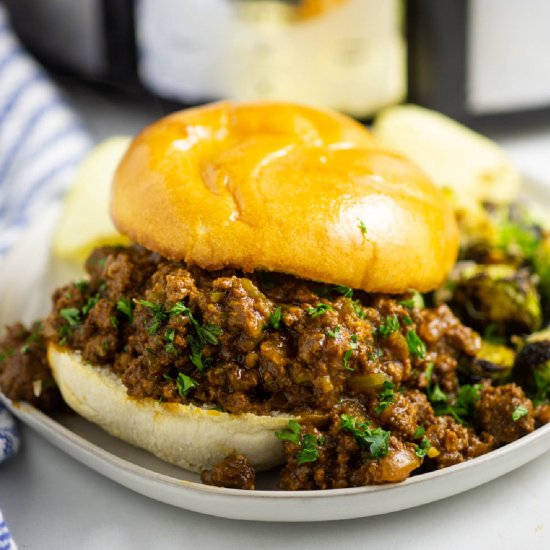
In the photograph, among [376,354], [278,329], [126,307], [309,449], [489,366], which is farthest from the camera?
[489,366]

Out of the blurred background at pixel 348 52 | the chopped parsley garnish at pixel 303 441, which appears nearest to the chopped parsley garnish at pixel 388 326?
the chopped parsley garnish at pixel 303 441

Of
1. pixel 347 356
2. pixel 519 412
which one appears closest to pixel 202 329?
pixel 347 356

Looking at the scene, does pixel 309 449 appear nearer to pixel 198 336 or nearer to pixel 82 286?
pixel 198 336

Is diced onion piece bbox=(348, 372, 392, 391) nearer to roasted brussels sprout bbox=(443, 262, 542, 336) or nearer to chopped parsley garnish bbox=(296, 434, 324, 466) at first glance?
chopped parsley garnish bbox=(296, 434, 324, 466)

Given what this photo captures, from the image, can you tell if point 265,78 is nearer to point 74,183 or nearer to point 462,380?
point 74,183

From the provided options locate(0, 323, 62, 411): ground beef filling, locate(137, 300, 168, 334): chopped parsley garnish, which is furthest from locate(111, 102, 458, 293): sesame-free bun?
locate(0, 323, 62, 411): ground beef filling

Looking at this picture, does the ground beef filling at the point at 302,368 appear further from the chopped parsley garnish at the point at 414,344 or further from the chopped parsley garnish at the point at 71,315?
the chopped parsley garnish at the point at 71,315
